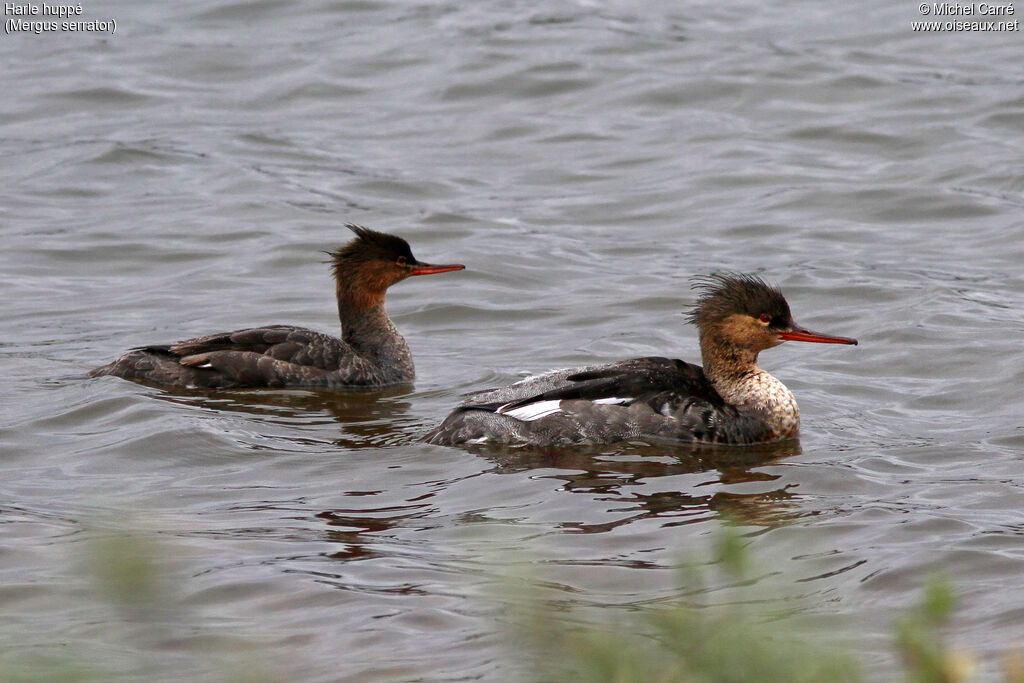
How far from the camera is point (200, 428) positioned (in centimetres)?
886

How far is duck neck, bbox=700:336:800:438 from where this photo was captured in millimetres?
8695

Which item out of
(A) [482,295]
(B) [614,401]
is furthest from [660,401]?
(A) [482,295]

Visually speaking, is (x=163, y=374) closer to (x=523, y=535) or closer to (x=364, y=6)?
(x=523, y=535)

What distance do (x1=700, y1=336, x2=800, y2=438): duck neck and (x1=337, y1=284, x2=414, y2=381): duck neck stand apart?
2.43 metres

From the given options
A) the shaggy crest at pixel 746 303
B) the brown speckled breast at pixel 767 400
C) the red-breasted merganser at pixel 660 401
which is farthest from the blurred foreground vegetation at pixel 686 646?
the shaggy crest at pixel 746 303

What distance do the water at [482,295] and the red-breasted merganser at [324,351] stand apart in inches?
7.1

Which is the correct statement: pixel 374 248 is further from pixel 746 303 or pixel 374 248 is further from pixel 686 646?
pixel 686 646

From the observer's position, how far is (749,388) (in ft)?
29.1

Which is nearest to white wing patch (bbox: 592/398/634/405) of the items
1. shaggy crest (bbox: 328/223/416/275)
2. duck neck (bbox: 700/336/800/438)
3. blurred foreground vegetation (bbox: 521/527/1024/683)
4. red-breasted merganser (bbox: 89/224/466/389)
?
duck neck (bbox: 700/336/800/438)

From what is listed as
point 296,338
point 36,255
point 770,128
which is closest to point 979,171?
point 770,128

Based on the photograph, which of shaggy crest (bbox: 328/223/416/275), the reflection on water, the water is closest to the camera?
the water

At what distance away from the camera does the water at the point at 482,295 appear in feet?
20.5

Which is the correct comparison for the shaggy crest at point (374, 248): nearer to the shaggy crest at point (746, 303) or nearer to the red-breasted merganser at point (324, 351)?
the red-breasted merganser at point (324, 351)

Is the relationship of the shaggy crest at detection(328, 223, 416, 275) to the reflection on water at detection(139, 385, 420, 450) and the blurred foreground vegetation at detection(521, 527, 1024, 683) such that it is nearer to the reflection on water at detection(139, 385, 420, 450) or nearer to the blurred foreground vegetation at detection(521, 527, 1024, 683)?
the reflection on water at detection(139, 385, 420, 450)
